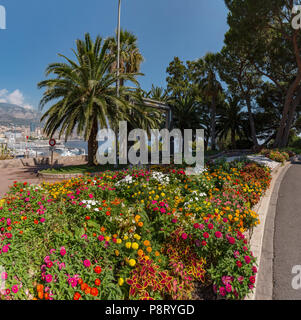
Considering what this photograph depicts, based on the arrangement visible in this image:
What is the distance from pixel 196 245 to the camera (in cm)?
271

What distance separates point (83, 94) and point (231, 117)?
73.5ft

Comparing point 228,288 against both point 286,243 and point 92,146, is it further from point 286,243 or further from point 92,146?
point 92,146

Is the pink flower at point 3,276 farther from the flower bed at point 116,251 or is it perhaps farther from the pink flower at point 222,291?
the pink flower at point 222,291

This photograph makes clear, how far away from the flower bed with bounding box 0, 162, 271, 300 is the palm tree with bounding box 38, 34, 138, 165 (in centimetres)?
797

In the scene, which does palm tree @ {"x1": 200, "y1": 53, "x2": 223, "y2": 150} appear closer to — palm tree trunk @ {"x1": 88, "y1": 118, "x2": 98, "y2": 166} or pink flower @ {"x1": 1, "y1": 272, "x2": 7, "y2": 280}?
palm tree trunk @ {"x1": 88, "y1": 118, "x2": 98, "y2": 166}

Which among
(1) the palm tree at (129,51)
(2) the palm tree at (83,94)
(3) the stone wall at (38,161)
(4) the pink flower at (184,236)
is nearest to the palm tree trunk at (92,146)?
(2) the palm tree at (83,94)

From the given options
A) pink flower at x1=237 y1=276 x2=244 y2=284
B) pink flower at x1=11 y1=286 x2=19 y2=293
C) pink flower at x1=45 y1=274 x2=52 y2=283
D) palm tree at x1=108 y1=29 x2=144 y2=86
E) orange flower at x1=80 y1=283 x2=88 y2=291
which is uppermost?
palm tree at x1=108 y1=29 x2=144 y2=86

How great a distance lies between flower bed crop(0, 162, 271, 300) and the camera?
2.04 metres

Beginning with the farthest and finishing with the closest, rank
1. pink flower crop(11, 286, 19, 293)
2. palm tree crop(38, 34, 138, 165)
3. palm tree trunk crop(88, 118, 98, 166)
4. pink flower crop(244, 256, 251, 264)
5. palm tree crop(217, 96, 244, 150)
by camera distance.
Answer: palm tree crop(217, 96, 244, 150) < palm tree trunk crop(88, 118, 98, 166) < palm tree crop(38, 34, 138, 165) < pink flower crop(244, 256, 251, 264) < pink flower crop(11, 286, 19, 293)

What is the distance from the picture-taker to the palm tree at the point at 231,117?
89.6 ft

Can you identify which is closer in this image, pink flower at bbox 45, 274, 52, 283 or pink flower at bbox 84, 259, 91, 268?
pink flower at bbox 45, 274, 52, 283

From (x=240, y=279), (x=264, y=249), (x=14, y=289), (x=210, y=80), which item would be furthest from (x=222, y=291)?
(x=210, y=80)

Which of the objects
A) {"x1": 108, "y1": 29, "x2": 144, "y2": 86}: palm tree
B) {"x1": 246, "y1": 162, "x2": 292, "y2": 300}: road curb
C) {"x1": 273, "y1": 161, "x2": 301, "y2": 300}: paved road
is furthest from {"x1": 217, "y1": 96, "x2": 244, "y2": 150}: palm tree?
{"x1": 246, "y1": 162, "x2": 292, "y2": 300}: road curb
